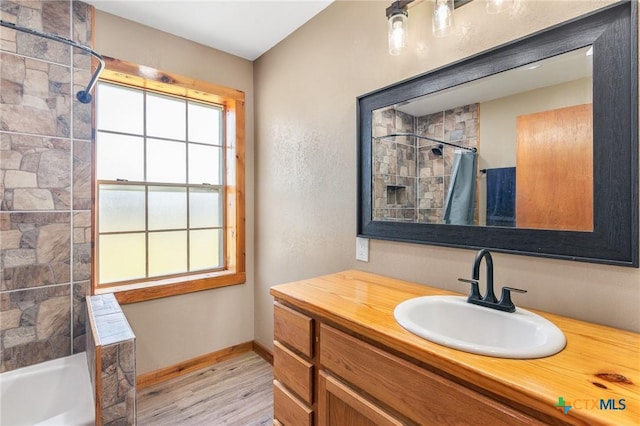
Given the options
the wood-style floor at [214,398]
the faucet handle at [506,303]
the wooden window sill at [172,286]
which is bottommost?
the wood-style floor at [214,398]

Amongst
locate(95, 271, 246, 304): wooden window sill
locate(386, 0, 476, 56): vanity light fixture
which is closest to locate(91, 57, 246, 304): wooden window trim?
locate(95, 271, 246, 304): wooden window sill

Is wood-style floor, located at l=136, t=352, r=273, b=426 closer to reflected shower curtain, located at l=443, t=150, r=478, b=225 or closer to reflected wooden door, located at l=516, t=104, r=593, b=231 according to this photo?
reflected shower curtain, located at l=443, t=150, r=478, b=225

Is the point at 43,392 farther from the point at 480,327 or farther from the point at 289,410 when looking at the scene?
the point at 480,327

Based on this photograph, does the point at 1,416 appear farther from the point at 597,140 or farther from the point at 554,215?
the point at 597,140

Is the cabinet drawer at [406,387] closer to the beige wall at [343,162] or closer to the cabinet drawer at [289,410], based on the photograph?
the cabinet drawer at [289,410]

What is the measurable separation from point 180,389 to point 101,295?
0.86 meters

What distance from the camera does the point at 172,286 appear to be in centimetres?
231

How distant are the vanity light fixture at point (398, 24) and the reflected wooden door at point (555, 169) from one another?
2.16 feet

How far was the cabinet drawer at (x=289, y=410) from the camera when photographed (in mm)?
1220

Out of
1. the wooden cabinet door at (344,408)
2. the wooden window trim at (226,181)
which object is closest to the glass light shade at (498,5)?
the wooden cabinet door at (344,408)

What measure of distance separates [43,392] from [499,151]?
2.59 metres

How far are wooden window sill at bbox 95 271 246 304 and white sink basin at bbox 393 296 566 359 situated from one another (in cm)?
184

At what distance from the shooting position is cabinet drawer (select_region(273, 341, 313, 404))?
121 centimetres

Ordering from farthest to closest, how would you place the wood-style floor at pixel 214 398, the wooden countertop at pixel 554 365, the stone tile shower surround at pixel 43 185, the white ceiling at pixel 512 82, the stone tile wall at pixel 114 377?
1. the wood-style floor at pixel 214 398
2. the stone tile shower surround at pixel 43 185
3. the stone tile wall at pixel 114 377
4. the white ceiling at pixel 512 82
5. the wooden countertop at pixel 554 365
